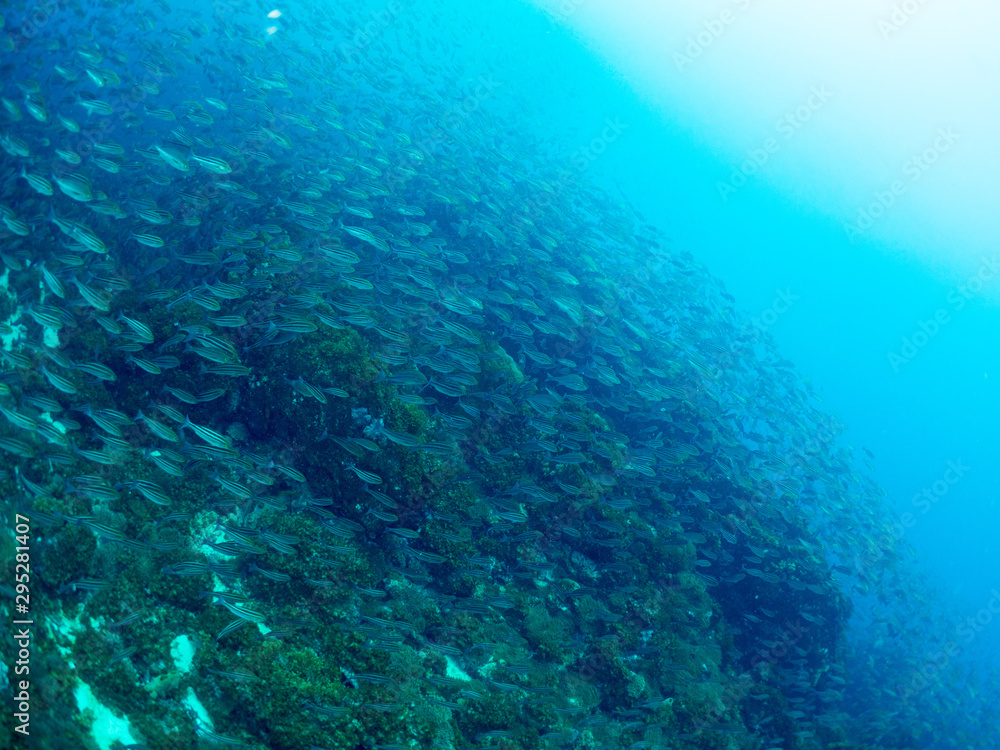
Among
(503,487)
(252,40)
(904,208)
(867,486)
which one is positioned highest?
(904,208)

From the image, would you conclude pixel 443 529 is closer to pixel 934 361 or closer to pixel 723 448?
pixel 723 448

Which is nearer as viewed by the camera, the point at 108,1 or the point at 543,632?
the point at 543,632

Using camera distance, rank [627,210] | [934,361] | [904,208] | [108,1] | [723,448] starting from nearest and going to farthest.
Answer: [723,448] → [108,1] → [627,210] → [934,361] → [904,208]

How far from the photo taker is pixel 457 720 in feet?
19.0

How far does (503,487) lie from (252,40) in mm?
16946

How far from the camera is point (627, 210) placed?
24234 millimetres

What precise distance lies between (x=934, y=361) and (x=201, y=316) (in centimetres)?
14001

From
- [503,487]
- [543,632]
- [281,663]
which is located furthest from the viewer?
[503,487]

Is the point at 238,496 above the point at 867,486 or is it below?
below

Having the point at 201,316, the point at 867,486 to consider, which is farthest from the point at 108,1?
the point at 867,486

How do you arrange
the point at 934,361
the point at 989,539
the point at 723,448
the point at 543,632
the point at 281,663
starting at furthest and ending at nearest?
the point at 934,361
the point at 989,539
the point at 723,448
the point at 543,632
the point at 281,663

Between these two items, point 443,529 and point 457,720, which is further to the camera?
point 443,529

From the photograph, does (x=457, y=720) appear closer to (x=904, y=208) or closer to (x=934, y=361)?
(x=934, y=361)

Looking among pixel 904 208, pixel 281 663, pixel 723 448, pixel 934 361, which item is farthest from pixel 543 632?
pixel 904 208
